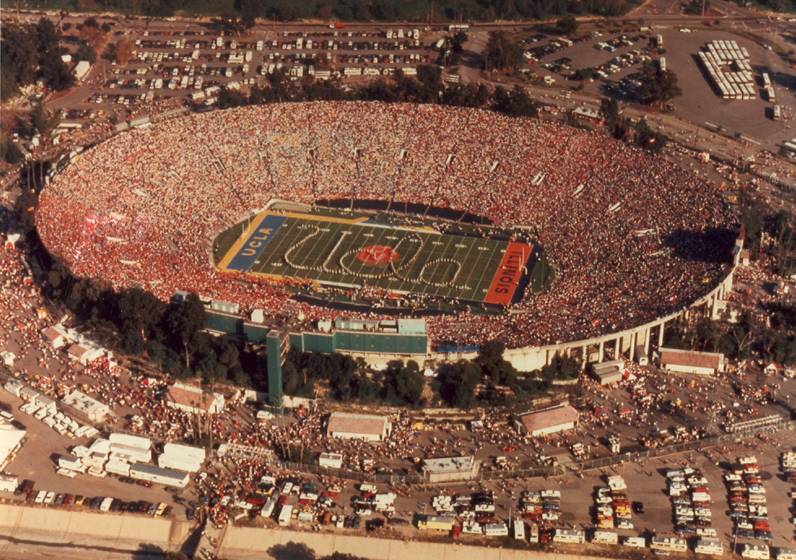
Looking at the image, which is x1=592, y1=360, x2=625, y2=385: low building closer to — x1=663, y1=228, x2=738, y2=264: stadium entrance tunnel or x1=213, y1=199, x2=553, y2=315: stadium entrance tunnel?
x1=213, y1=199, x2=553, y2=315: stadium entrance tunnel

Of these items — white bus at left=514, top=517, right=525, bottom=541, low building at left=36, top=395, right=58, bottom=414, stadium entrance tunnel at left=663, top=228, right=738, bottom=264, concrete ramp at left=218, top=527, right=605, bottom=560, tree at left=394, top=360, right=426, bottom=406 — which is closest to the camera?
concrete ramp at left=218, top=527, right=605, bottom=560

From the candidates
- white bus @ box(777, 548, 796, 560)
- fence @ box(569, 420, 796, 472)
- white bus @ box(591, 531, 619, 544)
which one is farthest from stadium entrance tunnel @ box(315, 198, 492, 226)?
white bus @ box(777, 548, 796, 560)

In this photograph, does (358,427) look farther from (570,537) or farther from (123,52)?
(123,52)

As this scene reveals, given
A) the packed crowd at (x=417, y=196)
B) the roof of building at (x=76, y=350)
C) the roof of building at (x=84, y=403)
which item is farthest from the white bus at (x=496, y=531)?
the roof of building at (x=76, y=350)

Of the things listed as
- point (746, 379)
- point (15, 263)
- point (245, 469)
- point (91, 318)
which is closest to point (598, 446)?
point (746, 379)

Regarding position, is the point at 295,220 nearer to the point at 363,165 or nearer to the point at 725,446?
the point at 363,165

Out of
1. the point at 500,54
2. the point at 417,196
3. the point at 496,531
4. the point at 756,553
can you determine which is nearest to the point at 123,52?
the point at 500,54

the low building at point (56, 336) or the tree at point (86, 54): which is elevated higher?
the tree at point (86, 54)

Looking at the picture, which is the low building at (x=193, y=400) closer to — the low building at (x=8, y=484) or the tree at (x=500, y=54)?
the low building at (x=8, y=484)
